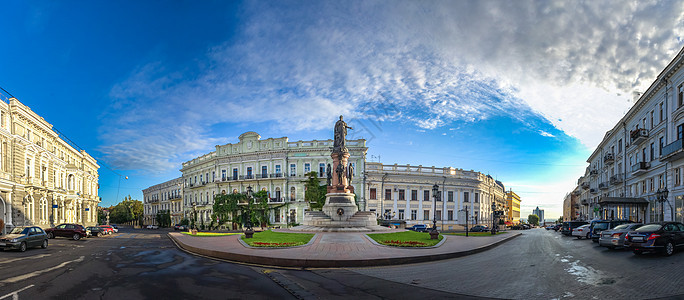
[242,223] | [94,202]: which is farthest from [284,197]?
[94,202]

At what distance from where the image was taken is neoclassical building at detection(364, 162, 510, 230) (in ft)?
213

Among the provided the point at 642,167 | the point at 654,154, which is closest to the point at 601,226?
the point at 654,154

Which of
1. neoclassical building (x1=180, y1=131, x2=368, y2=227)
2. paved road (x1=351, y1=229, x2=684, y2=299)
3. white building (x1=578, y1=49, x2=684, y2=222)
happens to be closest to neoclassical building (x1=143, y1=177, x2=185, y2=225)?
neoclassical building (x1=180, y1=131, x2=368, y2=227)

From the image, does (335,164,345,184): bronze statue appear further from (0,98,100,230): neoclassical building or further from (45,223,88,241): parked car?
(0,98,100,230): neoclassical building

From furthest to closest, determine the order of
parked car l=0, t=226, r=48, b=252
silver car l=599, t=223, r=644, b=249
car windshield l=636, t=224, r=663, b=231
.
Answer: parked car l=0, t=226, r=48, b=252 → silver car l=599, t=223, r=644, b=249 → car windshield l=636, t=224, r=663, b=231

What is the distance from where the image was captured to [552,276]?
39.8 feet

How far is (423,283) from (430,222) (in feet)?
191

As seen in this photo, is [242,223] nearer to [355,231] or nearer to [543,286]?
[355,231]

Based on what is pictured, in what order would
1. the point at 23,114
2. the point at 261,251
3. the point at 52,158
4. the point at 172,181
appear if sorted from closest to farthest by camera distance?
the point at 261,251 < the point at 23,114 < the point at 52,158 < the point at 172,181

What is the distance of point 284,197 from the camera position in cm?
6231

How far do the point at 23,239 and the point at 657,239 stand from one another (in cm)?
3051

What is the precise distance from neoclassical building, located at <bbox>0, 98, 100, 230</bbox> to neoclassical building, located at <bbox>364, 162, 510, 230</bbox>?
41.8 m

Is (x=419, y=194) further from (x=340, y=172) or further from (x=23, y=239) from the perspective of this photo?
(x=23, y=239)

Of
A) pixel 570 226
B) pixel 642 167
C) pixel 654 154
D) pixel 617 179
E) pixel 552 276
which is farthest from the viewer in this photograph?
pixel 617 179
